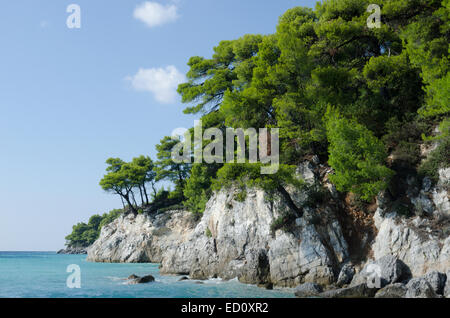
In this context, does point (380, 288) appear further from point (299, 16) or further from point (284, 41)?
point (299, 16)

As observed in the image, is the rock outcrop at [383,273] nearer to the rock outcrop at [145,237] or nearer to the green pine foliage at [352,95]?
the green pine foliage at [352,95]

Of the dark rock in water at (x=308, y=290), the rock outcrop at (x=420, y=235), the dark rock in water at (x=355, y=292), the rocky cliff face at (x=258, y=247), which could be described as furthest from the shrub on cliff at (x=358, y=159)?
the dark rock in water at (x=308, y=290)

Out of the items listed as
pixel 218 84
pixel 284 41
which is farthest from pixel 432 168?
pixel 218 84

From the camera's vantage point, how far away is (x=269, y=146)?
67.6ft

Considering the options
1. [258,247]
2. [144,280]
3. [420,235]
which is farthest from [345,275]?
[144,280]

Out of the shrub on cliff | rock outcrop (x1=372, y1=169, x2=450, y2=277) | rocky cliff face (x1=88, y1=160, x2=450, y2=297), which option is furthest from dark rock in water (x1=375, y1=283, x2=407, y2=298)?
the shrub on cliff

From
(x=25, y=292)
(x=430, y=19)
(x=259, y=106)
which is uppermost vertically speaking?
(x=430, y=19)

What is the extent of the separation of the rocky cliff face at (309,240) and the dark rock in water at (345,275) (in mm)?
42

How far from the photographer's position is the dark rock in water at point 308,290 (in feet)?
45.3

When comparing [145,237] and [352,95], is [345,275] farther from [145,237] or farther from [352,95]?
[145,237]

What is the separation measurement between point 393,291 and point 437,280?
4.84 feet

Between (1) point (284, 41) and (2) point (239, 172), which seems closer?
(2) point (239, 172)

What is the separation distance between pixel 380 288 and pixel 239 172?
315 inches

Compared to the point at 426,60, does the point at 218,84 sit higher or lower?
higher
